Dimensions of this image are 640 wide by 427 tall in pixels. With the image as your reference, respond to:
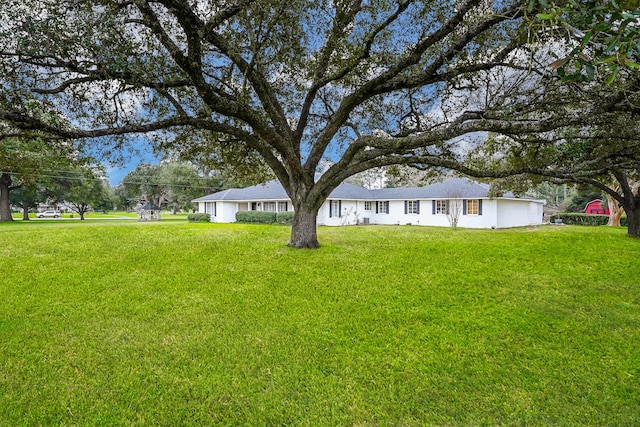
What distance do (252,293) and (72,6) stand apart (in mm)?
6455

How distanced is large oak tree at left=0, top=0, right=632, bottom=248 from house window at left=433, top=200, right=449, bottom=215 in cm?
1411

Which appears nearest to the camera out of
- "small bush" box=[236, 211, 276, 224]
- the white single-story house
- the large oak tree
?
the large oak tree

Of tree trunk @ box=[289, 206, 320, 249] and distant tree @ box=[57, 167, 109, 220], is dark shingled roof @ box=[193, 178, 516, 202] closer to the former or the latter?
tree trunk @ box=[289, 206, 320, 249]

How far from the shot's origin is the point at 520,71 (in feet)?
25.6

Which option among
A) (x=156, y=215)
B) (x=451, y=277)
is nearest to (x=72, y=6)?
(x=451, y=277)

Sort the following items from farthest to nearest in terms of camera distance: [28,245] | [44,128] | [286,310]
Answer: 1. [28,245]
2. [44,128]
3. [286,310]

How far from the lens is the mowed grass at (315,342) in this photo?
3.03 metres

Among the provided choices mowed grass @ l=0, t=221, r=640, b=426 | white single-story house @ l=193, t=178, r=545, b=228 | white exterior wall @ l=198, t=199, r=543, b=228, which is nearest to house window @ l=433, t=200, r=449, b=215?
white single-story house @ l=193, t=178, r=545, b=228

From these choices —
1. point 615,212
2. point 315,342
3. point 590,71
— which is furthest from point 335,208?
point 590,71

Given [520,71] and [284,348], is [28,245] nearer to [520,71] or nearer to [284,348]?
[284,348]

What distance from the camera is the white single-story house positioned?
22562 millimetres

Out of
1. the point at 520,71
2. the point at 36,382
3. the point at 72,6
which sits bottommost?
the point at 36,382

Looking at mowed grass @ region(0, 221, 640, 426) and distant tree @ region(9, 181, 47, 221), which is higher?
distant tree @ region(9, 181, 47, 221)

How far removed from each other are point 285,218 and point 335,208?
153 inches
